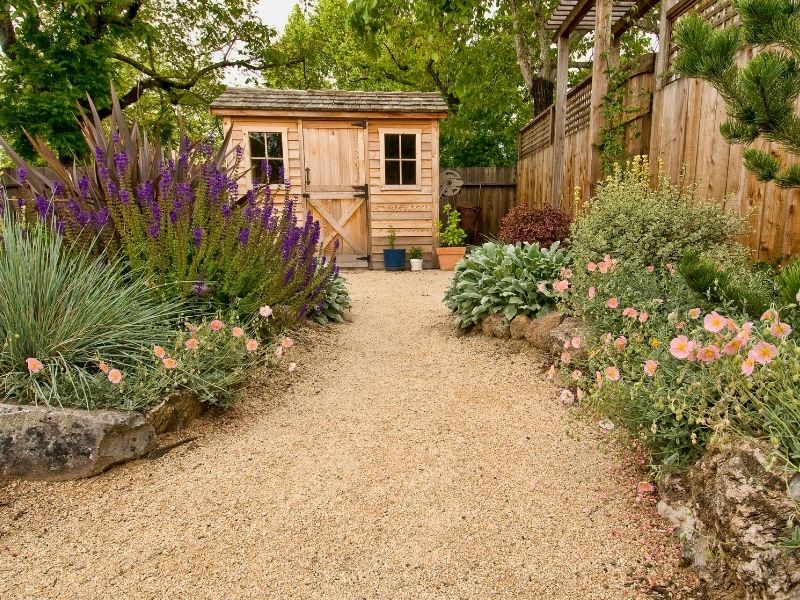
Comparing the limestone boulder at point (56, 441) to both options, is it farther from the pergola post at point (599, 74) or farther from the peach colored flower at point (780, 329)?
the pergola post at point (599, 74)

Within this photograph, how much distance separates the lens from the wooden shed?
7984mm

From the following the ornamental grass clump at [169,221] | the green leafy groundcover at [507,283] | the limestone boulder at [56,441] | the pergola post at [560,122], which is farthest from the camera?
the pergola post at [560,122]

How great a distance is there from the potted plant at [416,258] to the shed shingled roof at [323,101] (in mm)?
2167

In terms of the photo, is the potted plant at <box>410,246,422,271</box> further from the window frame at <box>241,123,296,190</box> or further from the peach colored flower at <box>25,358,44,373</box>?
the peach colored flower at <box>25,358,44,373</box>

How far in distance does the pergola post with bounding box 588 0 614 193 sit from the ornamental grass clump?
322cm

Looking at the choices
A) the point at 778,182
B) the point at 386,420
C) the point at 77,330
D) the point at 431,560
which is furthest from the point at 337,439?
the point at 778,182

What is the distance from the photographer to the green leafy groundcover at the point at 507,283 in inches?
147

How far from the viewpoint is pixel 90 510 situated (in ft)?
6.07

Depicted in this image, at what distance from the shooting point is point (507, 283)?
3883mm

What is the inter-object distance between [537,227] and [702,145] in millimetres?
1623

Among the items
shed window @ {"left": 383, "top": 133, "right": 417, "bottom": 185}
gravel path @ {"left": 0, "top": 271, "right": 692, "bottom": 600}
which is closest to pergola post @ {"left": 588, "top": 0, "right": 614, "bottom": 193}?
gravel path @ {"left": 0, "top": 271, "right": 692, "bottom": 600}

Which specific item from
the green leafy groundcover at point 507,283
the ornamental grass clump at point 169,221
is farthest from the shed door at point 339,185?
the ornamental grass clump at point 169,221

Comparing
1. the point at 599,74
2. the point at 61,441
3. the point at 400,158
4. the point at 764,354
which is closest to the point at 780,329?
the point at 764,354

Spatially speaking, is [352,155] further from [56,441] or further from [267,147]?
[56,441]
